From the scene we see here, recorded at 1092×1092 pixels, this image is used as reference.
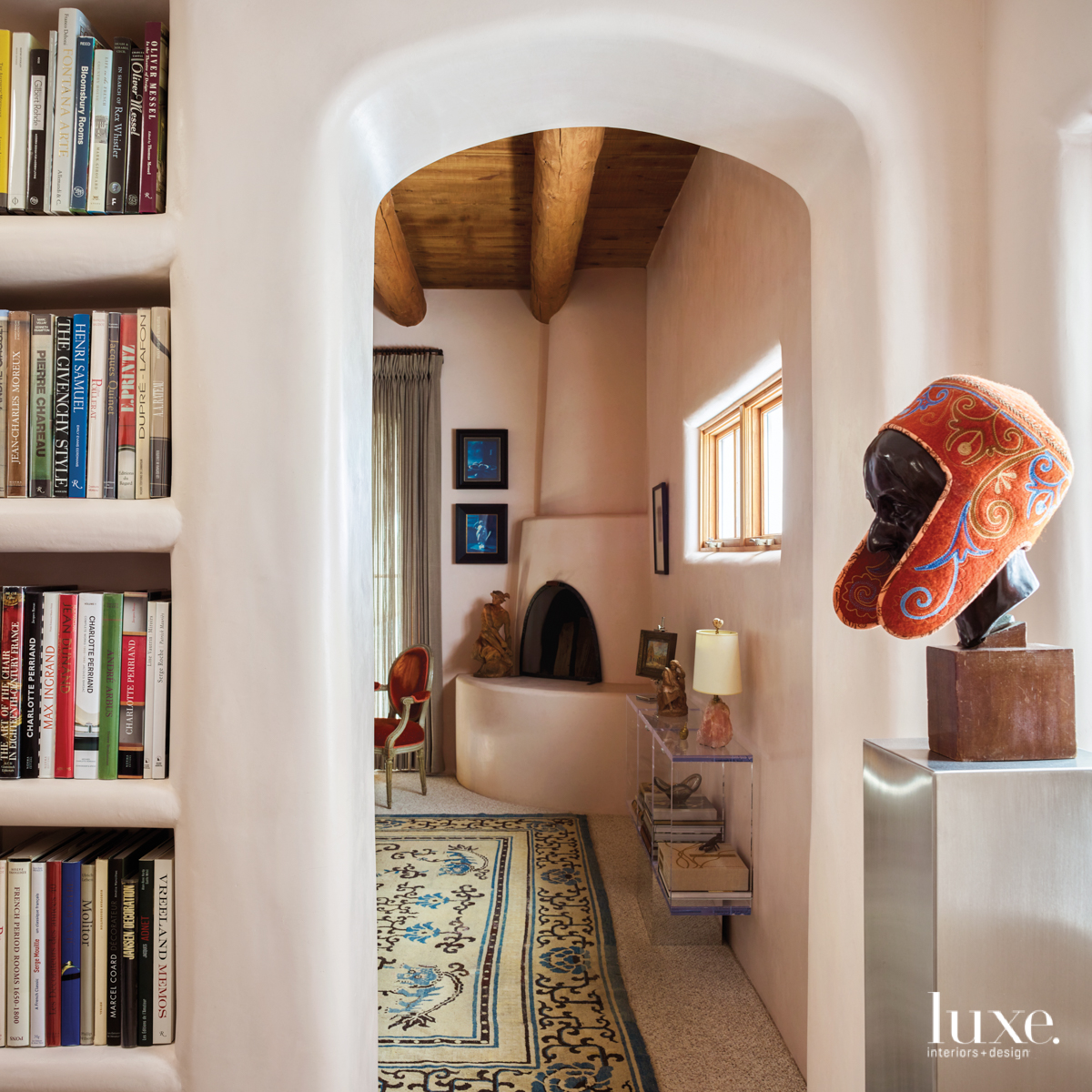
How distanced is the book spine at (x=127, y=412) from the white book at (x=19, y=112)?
0.27m

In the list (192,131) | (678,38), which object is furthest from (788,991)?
(192,131)

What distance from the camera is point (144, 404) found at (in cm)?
132

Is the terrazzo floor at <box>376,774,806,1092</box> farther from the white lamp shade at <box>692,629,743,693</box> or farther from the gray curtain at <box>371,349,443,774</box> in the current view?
the gray curtain at <box>371,349,443,774</box>

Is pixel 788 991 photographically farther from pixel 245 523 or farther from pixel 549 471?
pixel 549 471

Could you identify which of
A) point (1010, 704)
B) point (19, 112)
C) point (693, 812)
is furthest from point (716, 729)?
point (19, 112)

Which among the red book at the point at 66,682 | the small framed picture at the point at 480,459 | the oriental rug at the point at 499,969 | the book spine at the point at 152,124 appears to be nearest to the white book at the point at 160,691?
the red book at the point at 66,682

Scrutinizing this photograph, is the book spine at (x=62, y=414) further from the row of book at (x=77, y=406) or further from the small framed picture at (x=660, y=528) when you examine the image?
the small framed picture at (x=660, y=528)

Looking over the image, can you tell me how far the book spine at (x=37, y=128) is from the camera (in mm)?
1311

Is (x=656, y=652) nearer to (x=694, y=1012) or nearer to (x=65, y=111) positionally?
(x=694, y=1012)

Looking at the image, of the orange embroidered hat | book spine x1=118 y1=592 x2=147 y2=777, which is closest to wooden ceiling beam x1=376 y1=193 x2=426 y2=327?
book spine x1=118 y1=592 x2=147 y2=777

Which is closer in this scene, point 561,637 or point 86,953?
point 86,953

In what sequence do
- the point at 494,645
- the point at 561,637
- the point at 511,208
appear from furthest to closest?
the point at 494,645
the point at 561,637
the point at 511,208

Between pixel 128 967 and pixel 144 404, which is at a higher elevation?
pixel 144 404

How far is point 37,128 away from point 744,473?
8.16 feet
